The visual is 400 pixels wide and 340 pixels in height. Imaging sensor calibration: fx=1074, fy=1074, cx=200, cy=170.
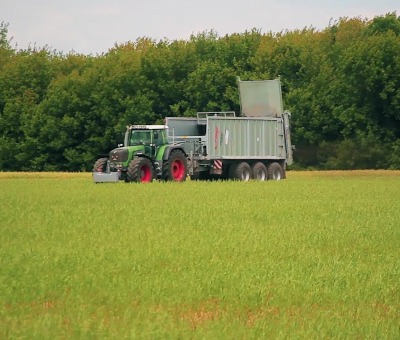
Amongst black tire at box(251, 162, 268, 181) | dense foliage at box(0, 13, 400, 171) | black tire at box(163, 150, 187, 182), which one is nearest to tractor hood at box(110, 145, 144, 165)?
black tire at box(163, 150, 187, 182)

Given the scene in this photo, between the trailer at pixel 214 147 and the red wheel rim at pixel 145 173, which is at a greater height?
the trailer at pixel 214 147

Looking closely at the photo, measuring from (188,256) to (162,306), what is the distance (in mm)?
4101

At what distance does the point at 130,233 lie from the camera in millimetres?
17625

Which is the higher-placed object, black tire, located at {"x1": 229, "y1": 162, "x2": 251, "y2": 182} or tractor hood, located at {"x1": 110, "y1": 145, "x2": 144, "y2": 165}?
tractor hood, located at {"x1": 110, "y1": 145, "x2": 144, "y2": 165}

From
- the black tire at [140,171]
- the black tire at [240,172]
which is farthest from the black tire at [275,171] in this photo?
the black tire at [140,171]

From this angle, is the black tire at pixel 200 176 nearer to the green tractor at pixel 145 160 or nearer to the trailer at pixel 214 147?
the trailer at pixel 214 147

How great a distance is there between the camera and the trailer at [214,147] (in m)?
39.5

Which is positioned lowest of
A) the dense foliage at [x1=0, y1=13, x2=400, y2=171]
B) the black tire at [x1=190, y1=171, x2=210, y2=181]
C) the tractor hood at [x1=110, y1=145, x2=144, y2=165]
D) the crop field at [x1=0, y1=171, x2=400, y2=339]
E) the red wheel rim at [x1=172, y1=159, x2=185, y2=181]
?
the crop field at [x1=0, y1=171, x2=400, y2=339]

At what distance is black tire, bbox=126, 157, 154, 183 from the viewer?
3854cm

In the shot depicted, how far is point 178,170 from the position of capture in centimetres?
4059

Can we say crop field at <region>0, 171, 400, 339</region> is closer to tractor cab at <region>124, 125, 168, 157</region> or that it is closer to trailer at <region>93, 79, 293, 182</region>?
trailer at <region>93, 79, 293, 182</region>

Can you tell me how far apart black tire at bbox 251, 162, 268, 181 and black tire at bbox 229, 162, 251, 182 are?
1.02 ft

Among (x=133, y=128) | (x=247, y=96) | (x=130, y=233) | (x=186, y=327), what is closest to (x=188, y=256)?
(x=130, y=233)

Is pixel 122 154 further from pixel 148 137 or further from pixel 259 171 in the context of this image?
pixel 259 171
